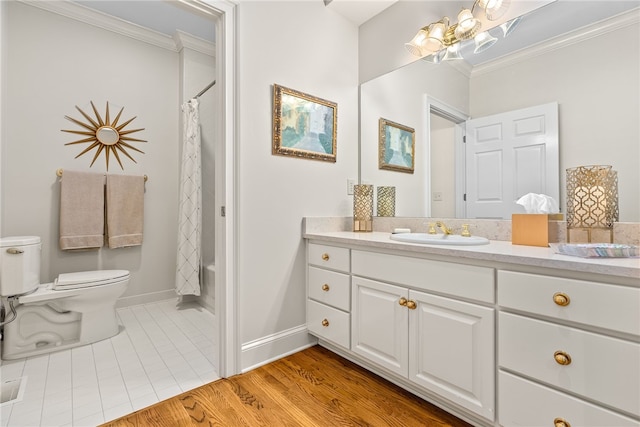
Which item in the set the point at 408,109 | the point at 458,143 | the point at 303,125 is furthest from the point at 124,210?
the point at 458,143

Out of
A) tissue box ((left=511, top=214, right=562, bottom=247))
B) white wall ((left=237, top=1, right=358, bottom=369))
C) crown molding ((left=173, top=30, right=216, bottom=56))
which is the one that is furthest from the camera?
crown molding ((left=173, top=30, right=216, bottom=56))

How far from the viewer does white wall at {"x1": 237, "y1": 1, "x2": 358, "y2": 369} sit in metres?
1.72

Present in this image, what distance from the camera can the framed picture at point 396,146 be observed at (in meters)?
2.05

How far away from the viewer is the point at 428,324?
1308 mm

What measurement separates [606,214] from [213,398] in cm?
192

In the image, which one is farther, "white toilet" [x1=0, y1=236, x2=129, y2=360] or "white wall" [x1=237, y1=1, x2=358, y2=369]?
"white toilet" [x1=0, y1=236, x2=129, y2=360]

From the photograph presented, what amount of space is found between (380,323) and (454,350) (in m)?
0.38

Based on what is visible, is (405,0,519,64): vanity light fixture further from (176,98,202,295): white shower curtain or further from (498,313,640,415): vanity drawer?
(176,98,202,295): white shower curtain

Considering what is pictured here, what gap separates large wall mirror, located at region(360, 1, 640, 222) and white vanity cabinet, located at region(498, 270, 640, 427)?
0.59 metres

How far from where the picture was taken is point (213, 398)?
4.77ft

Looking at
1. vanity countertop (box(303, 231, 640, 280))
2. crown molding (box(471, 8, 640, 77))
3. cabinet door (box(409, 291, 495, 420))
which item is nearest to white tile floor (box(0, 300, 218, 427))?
cabinet door (box(409, 291, 495, 420))

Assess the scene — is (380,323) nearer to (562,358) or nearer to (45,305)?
(562,358)

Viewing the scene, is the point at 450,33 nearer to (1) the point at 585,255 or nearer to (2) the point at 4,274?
(1) the point at 585,255

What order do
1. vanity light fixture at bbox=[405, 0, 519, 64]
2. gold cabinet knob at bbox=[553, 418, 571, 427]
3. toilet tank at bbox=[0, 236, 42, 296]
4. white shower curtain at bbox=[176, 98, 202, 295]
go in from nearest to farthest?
gold cabinet knob at bbox=[553, 418, 571, 427] < vanity light fixture at bbox=[405, 0, 519, 64] < toilet tank at bbox=[0, 236, 42, 296] < white shower curtain at bbox=[176, 98, 202, 295]
